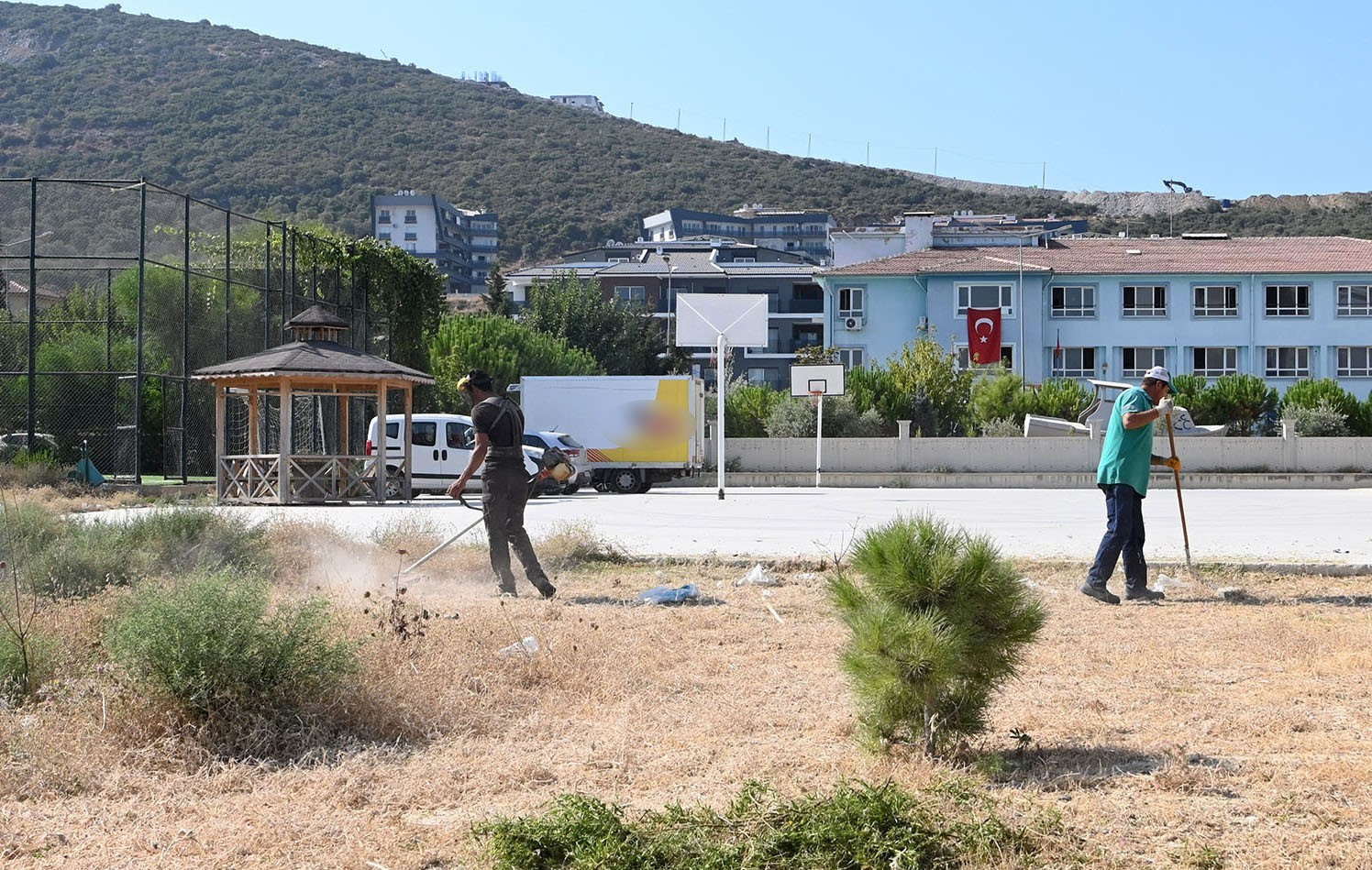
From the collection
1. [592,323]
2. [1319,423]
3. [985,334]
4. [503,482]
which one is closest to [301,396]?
[503,482]

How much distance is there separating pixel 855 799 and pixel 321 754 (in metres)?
2.22

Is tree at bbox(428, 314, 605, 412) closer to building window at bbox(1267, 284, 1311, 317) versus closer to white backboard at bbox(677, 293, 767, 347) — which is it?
white backboard at bbox(677, 293, 767, 347)

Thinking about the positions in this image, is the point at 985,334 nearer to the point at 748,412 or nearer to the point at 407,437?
the point at 748,412

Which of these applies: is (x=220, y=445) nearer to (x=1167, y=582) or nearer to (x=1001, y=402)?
(x=1167, y=582)

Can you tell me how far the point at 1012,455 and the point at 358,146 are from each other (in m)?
102

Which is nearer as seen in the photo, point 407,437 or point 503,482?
point 503,482

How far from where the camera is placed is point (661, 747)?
5.78m

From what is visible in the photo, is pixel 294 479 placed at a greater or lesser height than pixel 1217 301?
lesser

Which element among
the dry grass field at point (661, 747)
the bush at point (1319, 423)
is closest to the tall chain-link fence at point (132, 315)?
the dry grass field at point (661, 747)

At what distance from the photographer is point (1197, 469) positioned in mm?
38406

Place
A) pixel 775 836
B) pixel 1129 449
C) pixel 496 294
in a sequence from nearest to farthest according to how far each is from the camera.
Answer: pixel 775 836
pixel 1129 449
pixel 496 294

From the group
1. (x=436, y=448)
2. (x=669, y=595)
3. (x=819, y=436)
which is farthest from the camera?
(x=819, y=436)

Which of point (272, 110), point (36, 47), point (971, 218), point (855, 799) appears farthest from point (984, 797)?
point (36, 47)

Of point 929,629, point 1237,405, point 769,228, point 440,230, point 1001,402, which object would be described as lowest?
point 929,629
